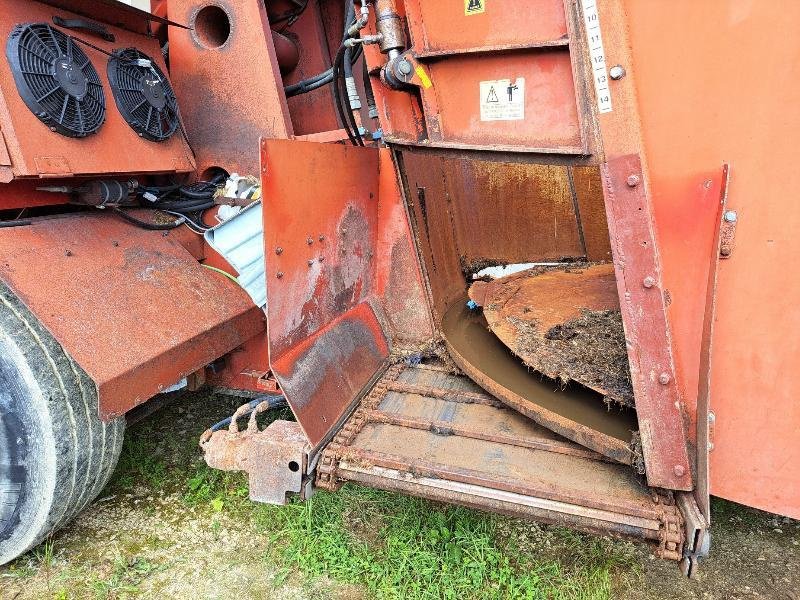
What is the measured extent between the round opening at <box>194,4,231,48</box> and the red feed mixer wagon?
14mm

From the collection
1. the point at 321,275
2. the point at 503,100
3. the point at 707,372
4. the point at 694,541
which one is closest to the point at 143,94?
the point at 321,275

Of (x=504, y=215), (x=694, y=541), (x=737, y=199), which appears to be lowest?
(x=694, y=541)

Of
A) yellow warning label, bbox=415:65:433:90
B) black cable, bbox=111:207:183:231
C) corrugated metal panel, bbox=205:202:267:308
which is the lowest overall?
corrugated metal panel, bbox=205:202:267:308

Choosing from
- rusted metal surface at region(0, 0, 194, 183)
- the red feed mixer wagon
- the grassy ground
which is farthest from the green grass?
rusted metal surface at region(0, 0, 194, 183)

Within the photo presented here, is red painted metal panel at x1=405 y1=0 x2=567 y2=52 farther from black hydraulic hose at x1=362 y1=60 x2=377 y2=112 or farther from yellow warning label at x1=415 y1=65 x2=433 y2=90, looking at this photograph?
black hydraulic hose at x1=362 y1=60 x2=377 y2=112

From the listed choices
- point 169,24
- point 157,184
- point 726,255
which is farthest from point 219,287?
point 726,255

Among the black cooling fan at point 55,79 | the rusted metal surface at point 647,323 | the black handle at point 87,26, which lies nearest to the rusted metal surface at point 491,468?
the rusted metal surface at point 647,323

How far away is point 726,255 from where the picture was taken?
1.44m

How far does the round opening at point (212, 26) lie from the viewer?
2.47 m

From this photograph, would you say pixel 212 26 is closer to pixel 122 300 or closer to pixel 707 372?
pixel 122 300

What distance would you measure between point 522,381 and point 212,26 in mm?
2193

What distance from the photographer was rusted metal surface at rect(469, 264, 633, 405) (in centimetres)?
201

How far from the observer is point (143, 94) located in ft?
7.32

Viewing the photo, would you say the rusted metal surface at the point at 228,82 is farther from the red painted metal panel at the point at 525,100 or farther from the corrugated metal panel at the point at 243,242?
the red painted metal panel at the point at 525,100
